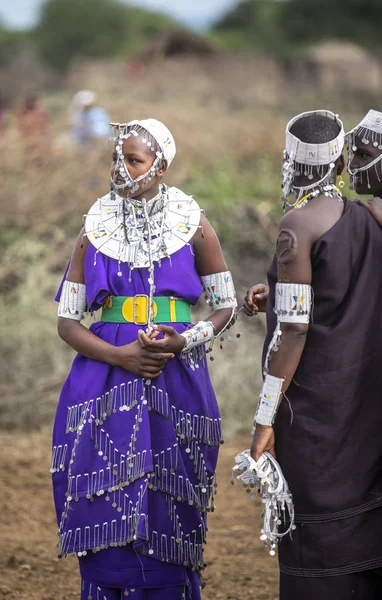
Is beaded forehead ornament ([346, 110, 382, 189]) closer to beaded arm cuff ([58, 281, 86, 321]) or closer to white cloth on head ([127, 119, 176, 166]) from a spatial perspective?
white cloth on head ([127, 119, 176, 166])

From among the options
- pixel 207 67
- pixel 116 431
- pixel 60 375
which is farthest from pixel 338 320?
pixel 207 67

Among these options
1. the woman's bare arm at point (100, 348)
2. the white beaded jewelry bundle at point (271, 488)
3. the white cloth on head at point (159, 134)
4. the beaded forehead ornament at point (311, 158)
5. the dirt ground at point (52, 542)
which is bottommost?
the dirt ground at point (52, 542)

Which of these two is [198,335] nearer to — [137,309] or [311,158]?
[137,309]

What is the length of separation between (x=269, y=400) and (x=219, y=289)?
26.1 inches

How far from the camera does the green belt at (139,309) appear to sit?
3.44 metres

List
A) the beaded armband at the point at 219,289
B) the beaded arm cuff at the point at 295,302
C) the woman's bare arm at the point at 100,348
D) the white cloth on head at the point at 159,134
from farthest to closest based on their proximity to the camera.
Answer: the beaded armband at the point at 219,289 < the white cloth on head at the point at 159,134 < the woman's bare arm at the point at 100,348 < the beaded arm cuff at the point at 295,302

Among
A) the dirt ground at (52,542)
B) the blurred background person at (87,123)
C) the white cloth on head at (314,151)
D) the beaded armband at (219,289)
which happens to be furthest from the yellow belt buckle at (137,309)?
the blurred background person at (87,123)

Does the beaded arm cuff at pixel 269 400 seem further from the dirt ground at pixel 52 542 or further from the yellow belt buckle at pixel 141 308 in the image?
the dirt ground at pixel 52 542

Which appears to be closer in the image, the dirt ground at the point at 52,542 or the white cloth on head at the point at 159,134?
the white cloth on head at the point at 159,134

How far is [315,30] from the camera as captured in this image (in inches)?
1571

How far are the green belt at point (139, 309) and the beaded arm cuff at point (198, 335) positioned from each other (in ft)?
0.27

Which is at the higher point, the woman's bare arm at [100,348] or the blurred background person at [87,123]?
the blurred background person at [87,123]

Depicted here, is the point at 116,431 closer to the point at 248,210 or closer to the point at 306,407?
the point at 306,407

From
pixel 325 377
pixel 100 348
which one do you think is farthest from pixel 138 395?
pixel 325 377
